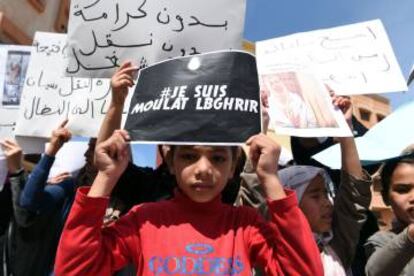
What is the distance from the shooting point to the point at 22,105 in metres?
3.13

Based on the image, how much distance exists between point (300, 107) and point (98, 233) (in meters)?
1.13

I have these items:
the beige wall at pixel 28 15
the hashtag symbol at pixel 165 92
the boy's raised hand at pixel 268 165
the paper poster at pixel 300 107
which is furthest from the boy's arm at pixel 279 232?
the beige wall at pixel 28 15

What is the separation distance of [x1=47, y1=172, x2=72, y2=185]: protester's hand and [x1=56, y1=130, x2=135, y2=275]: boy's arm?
1477mm

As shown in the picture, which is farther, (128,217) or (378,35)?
(378,35)

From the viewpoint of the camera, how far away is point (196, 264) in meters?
1.63

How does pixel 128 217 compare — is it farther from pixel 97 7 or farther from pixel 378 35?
pixel 378 35

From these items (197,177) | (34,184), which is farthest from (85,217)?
(34,184)

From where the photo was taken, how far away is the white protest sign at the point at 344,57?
96.6 inches

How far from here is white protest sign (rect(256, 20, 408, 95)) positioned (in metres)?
2.45

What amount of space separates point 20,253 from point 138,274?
1.53 m

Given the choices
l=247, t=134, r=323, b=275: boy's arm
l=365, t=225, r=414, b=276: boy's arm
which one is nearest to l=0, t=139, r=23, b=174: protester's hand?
l=247, t=134, r=323, b=275: boy's arm

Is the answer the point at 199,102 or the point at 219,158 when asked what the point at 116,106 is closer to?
the point at 199,102

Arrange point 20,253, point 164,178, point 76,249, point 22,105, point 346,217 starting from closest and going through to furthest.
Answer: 1. point 76,249
2. point 346,217
3. point 164,178
4. point 20,253
5. point 22,105

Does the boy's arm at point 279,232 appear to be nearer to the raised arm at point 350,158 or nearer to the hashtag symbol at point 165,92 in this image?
the hashtag symbol at point 165,92
